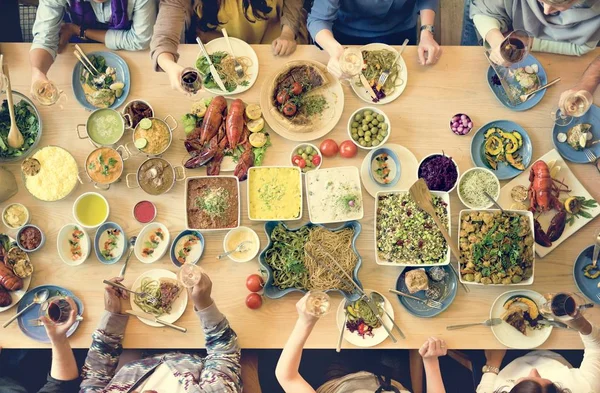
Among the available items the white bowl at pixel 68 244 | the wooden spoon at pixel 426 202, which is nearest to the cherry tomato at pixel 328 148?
the wooden spoon at pixel 426 202

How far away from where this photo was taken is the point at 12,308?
2.46 meters

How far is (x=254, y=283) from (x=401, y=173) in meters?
0.96

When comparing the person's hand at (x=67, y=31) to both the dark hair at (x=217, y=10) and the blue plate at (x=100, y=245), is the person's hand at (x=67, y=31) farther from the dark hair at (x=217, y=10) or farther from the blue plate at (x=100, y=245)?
the blue plate at (x=100, y=245)

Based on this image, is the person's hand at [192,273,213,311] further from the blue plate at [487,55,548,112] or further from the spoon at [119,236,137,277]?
the blue plate at [487,55,548,112]

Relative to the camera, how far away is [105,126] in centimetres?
254

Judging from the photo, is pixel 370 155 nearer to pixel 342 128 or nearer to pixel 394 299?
pixel 342 128

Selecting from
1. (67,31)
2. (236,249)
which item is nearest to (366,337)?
(236,249)

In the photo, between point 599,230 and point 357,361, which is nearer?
point 599,230

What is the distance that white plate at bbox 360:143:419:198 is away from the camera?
8.29 ft

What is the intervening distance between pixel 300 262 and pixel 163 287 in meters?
0.71

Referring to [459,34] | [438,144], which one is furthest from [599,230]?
[459,34]

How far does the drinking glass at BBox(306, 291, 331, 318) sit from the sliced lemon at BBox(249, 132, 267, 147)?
84 cm

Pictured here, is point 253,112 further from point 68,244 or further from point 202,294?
point 68,244

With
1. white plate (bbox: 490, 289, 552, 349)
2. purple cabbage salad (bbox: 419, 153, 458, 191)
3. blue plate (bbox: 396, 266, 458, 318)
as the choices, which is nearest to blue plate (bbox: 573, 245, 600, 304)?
white plate (bbox: 490, 289, 552, 349)
